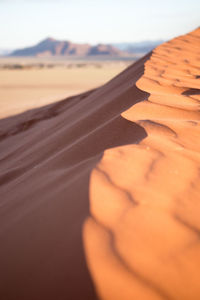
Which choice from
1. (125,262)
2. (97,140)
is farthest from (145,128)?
(125,262)

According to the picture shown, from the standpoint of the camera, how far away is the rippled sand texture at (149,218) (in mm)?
856

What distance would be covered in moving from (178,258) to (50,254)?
1.55 ft

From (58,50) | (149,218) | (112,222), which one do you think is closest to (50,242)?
(112,222)

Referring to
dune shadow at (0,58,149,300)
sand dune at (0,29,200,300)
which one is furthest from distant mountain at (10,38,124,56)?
dune shadow at (0,58,149,300)

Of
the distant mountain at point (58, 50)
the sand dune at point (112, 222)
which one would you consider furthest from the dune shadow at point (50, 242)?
the distant mountain at point (58, 50)

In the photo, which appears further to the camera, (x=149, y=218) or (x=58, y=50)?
(x=58, y=50)

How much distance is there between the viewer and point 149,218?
1.09 metres

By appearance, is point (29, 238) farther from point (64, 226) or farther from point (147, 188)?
point (147, 188)

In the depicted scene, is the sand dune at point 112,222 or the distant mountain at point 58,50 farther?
the distant mountain at point 58,50

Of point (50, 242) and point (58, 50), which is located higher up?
point (50, 242)

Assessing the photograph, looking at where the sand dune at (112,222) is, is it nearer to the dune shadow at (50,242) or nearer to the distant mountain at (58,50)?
the dune shadow at (50,242)

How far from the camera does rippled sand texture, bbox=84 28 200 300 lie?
856mm

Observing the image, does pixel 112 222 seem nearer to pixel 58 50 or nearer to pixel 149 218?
pixel 149 218

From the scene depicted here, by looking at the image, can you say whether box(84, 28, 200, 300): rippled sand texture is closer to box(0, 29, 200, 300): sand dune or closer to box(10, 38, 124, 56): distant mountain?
box(0, 29, 200, 300): sand dune
